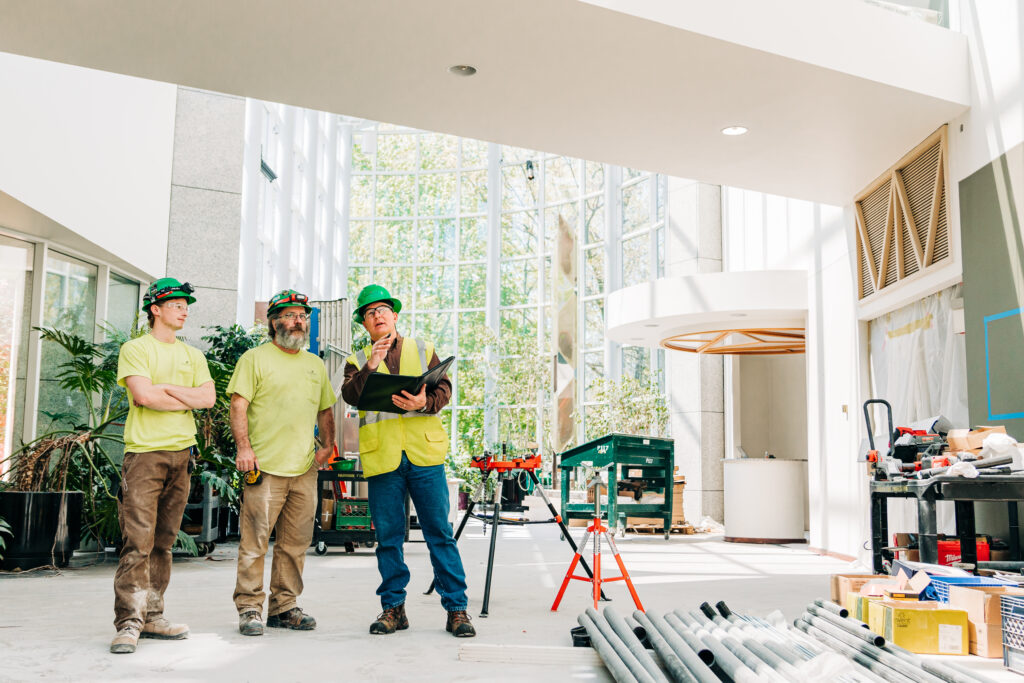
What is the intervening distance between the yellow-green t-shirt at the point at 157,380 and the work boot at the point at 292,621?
0.94 metres

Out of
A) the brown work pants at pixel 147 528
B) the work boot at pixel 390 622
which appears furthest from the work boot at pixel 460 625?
the brown work pants at pixel 147 528

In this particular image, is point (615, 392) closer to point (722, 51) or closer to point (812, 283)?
point (812, 283)

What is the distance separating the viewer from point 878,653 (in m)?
3.36

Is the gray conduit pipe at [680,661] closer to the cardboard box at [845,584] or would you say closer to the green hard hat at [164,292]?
the cardboard box at [845,584]

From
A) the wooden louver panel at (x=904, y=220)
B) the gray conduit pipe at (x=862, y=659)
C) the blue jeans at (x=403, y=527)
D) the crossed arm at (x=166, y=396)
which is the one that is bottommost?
the gray conduit pipe at (x=862, y=659)

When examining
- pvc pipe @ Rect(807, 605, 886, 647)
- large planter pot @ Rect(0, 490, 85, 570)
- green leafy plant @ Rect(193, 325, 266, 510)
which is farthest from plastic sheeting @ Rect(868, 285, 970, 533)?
large planter pot @ Rect(0, 490, 85, 570)

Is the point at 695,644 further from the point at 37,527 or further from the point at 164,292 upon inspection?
the point at 37,527

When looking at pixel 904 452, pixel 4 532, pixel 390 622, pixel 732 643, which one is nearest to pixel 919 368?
pixel 904 452

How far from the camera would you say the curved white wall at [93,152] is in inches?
268

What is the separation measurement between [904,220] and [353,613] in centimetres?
497

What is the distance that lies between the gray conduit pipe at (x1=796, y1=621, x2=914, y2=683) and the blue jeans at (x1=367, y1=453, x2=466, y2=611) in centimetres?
159

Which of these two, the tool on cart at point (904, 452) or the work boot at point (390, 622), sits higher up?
the tool on cart at point (904, 452)

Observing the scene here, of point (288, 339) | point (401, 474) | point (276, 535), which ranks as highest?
point (288, 339)

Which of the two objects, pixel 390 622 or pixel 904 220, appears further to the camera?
pixel 904 220
